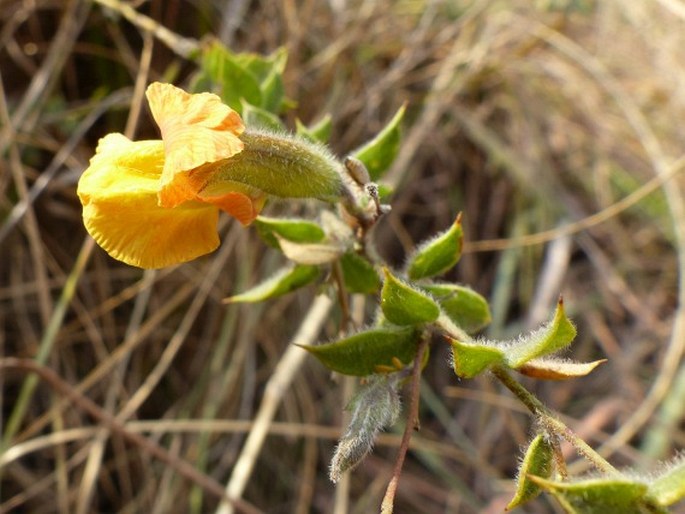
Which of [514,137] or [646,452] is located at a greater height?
[514,137]

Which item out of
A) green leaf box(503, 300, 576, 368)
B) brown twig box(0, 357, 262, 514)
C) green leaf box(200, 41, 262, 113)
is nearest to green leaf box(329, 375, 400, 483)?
green leaf box(503, 300, 576, 368)

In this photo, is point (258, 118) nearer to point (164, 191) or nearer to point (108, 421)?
point (164, 191)

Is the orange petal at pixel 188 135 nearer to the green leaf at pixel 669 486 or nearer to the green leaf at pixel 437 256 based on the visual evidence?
the green leaf at pixel 437 256

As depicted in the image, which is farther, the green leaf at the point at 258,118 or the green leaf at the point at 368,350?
the green leaf at the point at 258,118

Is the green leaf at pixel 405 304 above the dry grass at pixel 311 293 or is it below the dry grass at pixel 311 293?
above

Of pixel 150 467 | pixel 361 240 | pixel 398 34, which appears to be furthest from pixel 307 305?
pixel 361 240

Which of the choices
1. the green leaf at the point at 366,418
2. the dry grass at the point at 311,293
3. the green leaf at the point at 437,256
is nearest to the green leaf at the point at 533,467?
the green leaf at the point at 366,418

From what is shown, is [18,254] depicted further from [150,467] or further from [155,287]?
[150,467]
